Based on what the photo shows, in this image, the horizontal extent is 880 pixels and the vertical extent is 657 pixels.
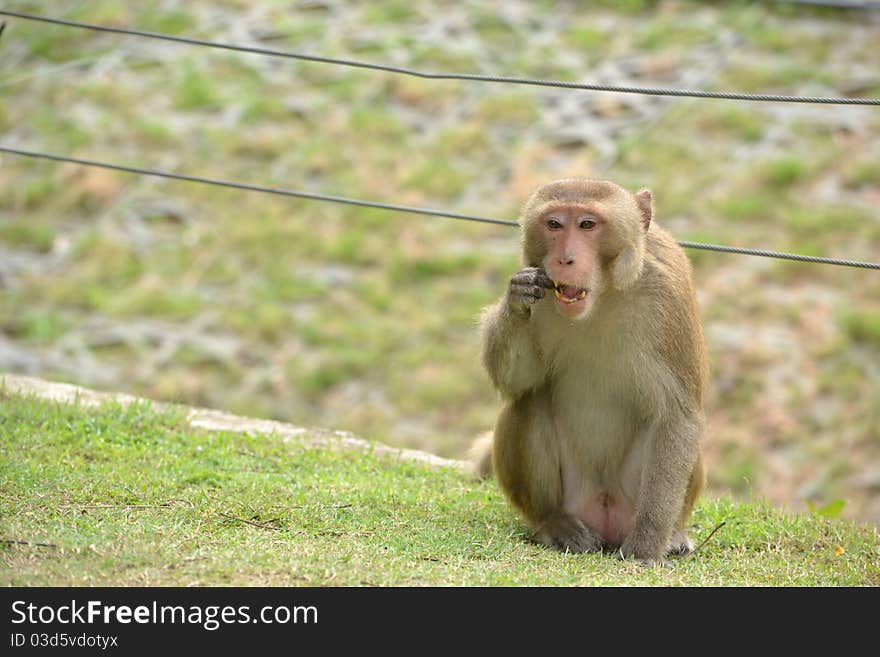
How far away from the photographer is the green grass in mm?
4898

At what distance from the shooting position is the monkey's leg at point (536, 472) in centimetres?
597

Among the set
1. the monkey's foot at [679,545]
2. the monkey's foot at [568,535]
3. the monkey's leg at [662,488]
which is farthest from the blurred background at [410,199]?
the monkey's leg at [662,488]

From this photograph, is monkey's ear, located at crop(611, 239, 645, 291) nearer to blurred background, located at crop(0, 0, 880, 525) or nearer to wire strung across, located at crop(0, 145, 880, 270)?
wire strung across, located at crop(0, 145, 880, 270)

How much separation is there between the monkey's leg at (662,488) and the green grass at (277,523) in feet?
0.42

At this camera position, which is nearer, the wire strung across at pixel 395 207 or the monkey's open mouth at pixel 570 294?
the monkey's open mouth at pixel 570 294

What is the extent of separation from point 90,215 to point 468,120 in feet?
13.3

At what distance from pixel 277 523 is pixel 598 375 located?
153 centimetres

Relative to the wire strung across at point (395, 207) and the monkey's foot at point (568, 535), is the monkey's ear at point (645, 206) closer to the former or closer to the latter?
the wire strung across at point (395, 207)

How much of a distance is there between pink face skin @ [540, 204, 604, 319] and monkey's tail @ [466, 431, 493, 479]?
1.88 meters

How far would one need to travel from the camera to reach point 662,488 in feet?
18.7

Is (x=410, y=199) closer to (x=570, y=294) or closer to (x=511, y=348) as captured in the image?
(x=511, y=348)

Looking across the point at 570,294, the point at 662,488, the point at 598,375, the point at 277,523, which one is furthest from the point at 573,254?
the point at 277,523

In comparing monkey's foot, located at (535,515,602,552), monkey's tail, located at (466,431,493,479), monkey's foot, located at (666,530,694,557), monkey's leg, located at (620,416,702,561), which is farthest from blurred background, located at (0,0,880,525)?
monkey's leg, located at (620,416,702,561)

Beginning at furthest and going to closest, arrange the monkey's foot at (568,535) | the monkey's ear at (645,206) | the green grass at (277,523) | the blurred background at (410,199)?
the blurred background at (410,199)
the monkey's foot at (568,535)
the monkey's ear at (645,206)
the green grass at (277,523)
